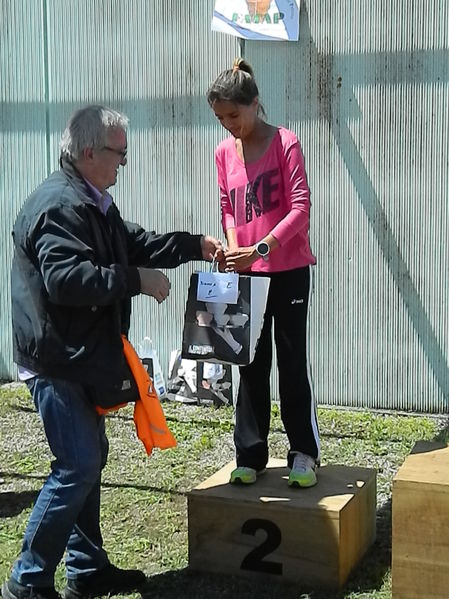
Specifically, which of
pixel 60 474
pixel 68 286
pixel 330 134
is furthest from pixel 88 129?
pixel 330 134

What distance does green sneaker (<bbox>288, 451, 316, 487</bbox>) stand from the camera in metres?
3.97

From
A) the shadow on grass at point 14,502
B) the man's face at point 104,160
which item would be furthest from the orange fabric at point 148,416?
the shadow on grass at point 14,502

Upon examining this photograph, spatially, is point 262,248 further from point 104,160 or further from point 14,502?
point 14,502

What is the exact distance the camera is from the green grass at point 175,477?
3801mm

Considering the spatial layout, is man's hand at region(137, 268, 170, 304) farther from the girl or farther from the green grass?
the green grass

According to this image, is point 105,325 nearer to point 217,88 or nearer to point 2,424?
point 217,88

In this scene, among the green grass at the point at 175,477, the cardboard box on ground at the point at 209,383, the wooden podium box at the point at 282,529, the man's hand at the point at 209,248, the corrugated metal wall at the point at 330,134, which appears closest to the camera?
the wooden podium box at the point at 282,529

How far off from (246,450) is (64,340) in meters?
1.18

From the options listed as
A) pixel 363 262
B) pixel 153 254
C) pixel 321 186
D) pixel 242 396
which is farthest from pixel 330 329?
pixel 153 254

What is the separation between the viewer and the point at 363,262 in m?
6.20

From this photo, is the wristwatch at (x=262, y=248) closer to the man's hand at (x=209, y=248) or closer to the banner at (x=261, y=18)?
the man's hand at (x=209, y=248)

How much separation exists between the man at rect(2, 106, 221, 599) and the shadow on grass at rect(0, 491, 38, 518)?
4.04ft

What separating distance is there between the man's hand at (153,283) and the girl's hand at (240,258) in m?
0.52

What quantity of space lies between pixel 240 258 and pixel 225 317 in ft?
0.88
